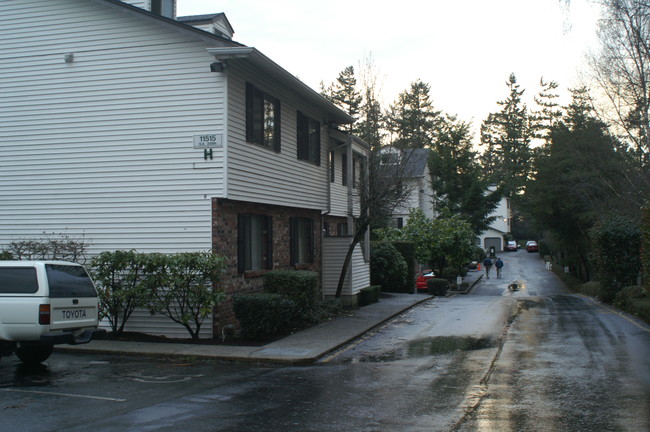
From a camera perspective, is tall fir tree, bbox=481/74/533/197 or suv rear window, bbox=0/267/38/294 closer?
suv rear window, bbox=0/267/38/294

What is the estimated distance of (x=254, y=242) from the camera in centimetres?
1575

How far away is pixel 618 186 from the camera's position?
110 feet

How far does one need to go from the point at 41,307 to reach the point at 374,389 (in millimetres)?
5304

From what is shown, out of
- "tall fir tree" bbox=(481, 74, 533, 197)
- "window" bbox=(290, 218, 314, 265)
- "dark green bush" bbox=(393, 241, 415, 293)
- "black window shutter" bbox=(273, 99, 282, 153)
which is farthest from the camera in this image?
"tall fir tree" bbox=(481, 74, 533, 197)

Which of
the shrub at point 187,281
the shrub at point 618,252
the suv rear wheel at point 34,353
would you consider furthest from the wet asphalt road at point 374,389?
the shrub at point 618,252

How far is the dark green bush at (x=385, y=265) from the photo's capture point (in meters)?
27.1

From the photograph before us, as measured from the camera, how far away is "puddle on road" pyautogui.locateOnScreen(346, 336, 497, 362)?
1168 centimetres

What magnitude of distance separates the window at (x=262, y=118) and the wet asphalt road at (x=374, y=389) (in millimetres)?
5659

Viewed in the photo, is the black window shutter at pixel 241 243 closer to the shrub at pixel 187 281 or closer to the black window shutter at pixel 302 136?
the shrub at pixel 187 281

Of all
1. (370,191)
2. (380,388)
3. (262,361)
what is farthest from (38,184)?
(380,388)

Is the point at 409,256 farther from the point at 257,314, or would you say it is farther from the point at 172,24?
the point at 172,24

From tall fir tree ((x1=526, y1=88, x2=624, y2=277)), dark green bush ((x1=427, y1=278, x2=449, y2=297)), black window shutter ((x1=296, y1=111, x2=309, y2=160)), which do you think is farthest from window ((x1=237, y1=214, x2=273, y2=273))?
tall fir tree ((x1=526, y1=88, x2=624, y2=277))

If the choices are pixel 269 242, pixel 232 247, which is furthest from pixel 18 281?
pixel 269 242

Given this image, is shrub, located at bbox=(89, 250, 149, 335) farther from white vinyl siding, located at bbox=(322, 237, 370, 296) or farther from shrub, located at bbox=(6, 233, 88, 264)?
white vinyl siding, located at bbox=(322, 237, 370, 296)
